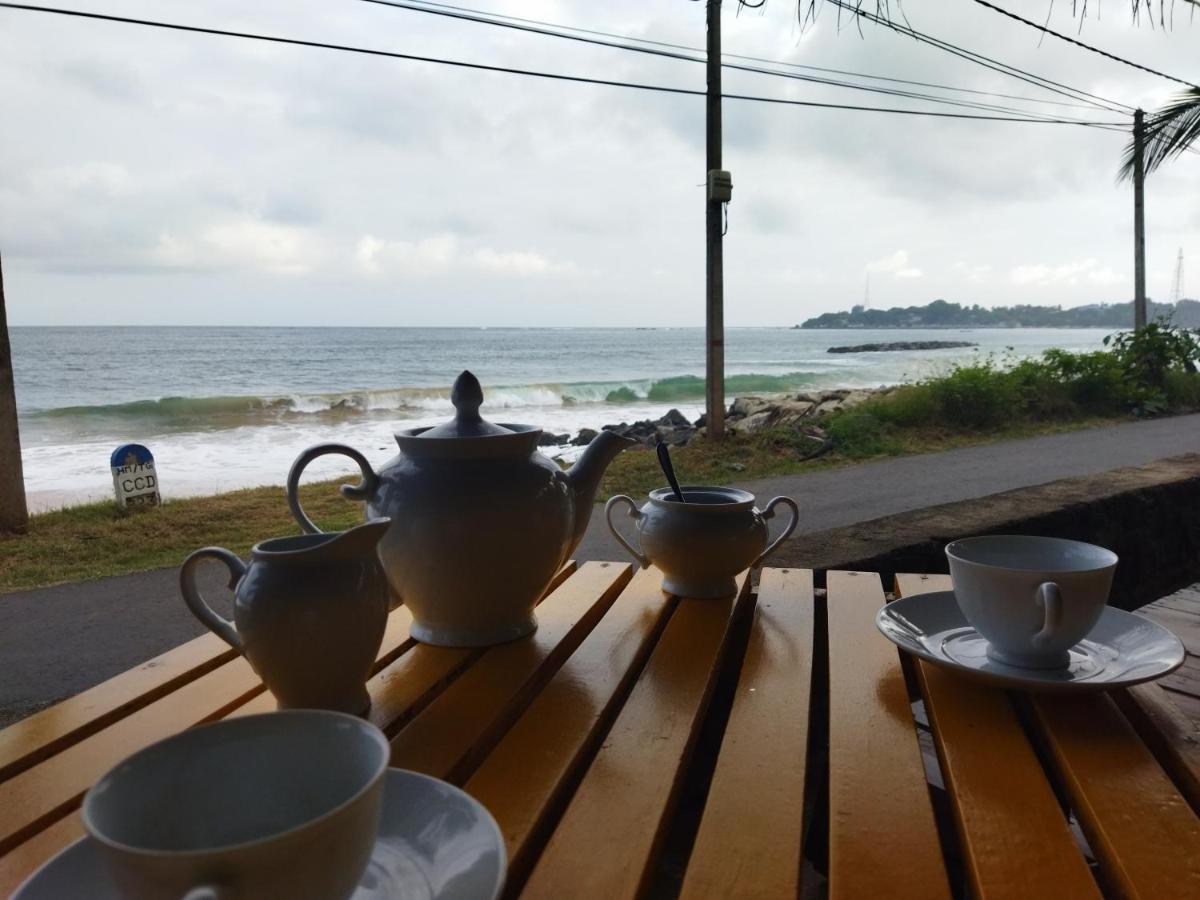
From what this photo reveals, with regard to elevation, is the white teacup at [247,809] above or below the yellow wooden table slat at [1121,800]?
above

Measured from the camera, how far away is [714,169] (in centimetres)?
626

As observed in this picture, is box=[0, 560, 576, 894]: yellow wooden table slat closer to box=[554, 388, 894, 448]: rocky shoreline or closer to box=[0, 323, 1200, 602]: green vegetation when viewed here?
box=[0, 323, 1200, 602]: green vegetation

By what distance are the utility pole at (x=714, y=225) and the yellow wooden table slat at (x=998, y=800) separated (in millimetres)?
5472

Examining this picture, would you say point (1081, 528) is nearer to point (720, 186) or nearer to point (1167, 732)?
point (1167, 732)

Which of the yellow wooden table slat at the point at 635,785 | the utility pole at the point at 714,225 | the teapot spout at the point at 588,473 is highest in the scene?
the utility pole at the point at 714,225

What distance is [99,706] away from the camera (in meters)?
0.98

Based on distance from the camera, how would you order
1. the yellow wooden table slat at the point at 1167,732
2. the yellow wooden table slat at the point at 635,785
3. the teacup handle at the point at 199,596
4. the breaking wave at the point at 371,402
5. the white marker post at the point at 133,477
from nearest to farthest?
the yellow wooden table slat at the point at 635,785, the yellow wooden table slat at the point at 1167,732, the teacup handle at the point at 199,596, the white marker post at the point at 133,477, the breaking wave at the point at 371,402

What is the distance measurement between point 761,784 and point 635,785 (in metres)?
0.12

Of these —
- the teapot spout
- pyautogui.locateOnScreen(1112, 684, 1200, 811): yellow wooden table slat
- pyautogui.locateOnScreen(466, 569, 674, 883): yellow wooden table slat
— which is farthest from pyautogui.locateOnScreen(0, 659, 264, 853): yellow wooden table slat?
pyautogui.locateOnScreen(1112, 684, 1200, 811): yellow wooden table slat

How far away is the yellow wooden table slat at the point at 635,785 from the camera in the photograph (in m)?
0.64

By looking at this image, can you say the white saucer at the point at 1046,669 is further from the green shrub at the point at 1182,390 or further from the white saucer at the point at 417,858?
the green shrub at the point at 1182,390

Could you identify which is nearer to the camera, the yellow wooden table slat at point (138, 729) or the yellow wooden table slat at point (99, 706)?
the yellow wooden table slat at point (138, 729)

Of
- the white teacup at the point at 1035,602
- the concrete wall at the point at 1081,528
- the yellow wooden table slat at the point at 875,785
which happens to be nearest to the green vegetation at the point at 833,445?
the concrete wall at the point at 1081,528

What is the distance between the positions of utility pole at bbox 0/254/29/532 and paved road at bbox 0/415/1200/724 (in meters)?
1.28
